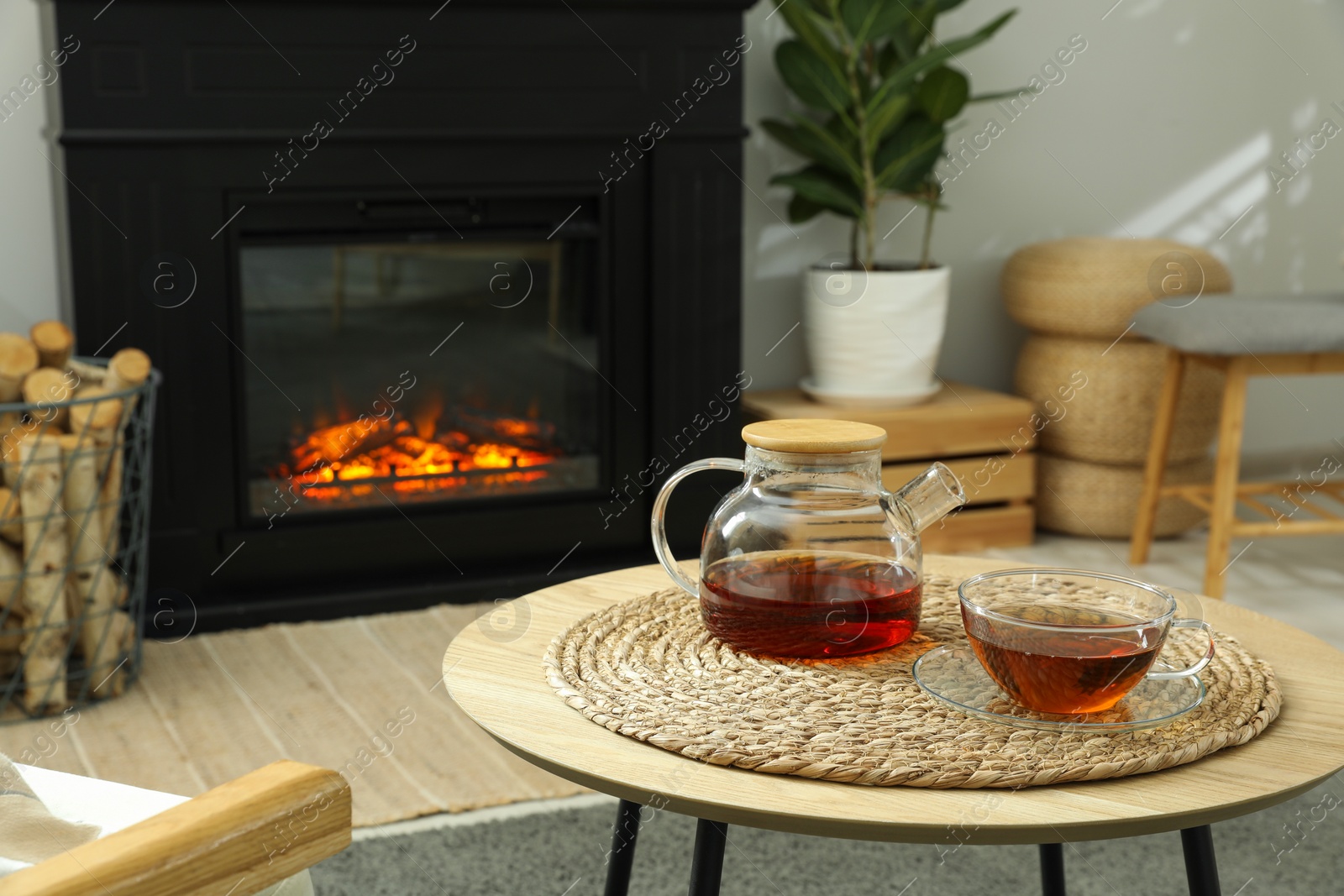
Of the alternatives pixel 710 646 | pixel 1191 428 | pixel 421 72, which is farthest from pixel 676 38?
pixel 710 646

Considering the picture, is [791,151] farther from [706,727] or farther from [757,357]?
[706,727]

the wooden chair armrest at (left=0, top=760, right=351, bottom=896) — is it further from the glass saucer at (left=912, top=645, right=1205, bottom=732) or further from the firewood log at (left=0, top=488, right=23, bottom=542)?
the firewood log at (left=0, top=488, right=23, bottom=542)

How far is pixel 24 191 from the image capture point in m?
2.43

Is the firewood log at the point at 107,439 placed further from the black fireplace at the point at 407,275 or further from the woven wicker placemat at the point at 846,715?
the woven wicker placemat at the point at 846,715

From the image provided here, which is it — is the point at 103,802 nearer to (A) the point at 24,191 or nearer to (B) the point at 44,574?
(B) the point at 44,574

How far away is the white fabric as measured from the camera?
2.73ft

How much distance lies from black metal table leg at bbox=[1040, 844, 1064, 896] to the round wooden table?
305 mm

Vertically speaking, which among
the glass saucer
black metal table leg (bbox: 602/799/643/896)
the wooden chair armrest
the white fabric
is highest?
the glass saucer

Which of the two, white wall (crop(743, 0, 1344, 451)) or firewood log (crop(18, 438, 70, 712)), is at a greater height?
white wall (crop(743, 0, 1344, 451))

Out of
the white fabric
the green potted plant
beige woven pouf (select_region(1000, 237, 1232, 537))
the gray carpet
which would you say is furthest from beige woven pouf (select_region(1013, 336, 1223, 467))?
the white fabric

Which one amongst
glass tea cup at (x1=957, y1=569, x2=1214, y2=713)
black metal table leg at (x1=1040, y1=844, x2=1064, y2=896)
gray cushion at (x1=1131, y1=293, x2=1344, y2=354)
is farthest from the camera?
gray cushion at (x1=1131, y1=293, x2=1344, y2=354)

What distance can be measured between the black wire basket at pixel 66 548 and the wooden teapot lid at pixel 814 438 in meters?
1.35

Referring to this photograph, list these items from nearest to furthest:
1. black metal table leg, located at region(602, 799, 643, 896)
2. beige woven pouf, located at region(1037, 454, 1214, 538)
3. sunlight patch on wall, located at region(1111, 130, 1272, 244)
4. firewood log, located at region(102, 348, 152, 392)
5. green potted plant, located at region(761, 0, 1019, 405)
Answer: black metal table leg, located at region(602, 799, 643, 896)
firewood log, located at region(102, 348, 152, 392)
green potted plant, located at region(761, 0, 1019, 405)
beige woven pouf, located at region(1037, 454, 1214, 538)
sunlight patch on wall, located at region(1111, 130, 1272, 244)

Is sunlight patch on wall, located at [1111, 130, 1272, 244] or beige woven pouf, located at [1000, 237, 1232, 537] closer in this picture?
beige woven pouf, located at [1000, 237, 1232, 537]
